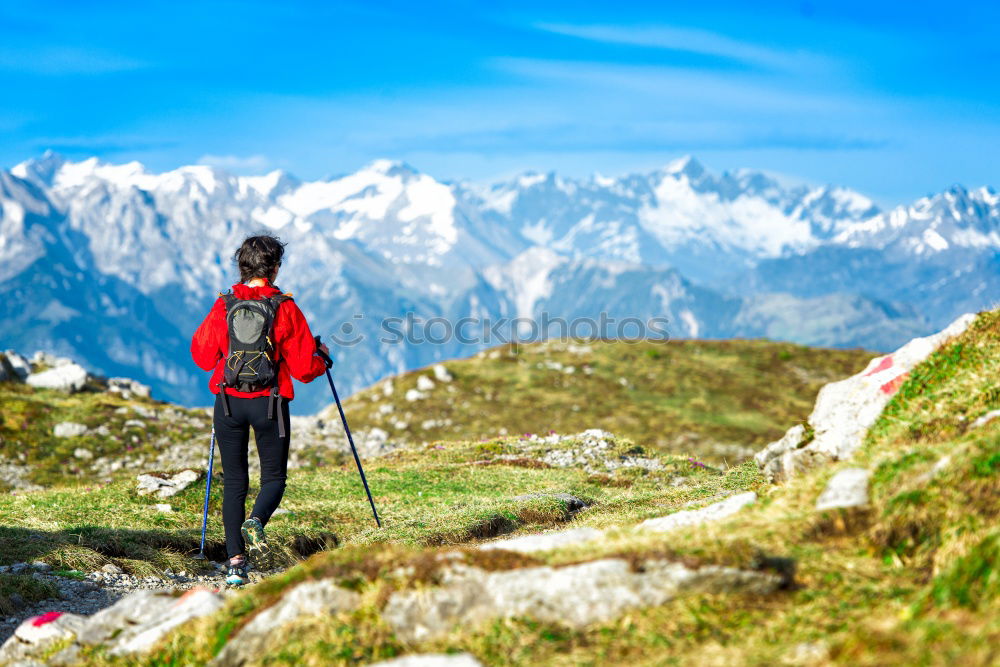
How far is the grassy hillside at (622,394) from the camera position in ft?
217

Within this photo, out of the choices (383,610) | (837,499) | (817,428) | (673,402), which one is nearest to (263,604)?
(383,610)

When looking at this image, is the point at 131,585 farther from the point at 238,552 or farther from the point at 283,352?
the point at 283,352

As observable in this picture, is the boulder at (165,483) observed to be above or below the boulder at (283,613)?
below

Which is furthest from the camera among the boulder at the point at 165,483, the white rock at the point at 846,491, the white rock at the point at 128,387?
the white rock at the point at 128,387

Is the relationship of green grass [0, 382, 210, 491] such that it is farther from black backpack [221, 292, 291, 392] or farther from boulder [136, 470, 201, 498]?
black backpack [221, 292, 291, 392]

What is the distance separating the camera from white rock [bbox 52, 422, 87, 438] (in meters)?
38.5

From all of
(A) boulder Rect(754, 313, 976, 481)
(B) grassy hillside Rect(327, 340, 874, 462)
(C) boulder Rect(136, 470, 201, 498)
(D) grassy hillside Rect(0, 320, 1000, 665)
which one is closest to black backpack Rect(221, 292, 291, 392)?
(D) grassy hillside Rect(0, 320, 1000, 665)

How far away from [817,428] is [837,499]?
4377 millimetres

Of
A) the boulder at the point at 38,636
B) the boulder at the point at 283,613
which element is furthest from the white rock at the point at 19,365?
the boulder at the point at 283,613

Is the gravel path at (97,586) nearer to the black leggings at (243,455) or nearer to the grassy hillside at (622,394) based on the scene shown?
the black leggings at (243,455)

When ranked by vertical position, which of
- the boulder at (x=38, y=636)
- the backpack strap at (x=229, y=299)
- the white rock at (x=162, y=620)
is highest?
the backpack strap at (x=229, y=299)

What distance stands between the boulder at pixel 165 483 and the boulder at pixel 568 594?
13366 millimetres

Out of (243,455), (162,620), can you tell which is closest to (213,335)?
(243,455)

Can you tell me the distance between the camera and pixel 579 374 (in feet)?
267
